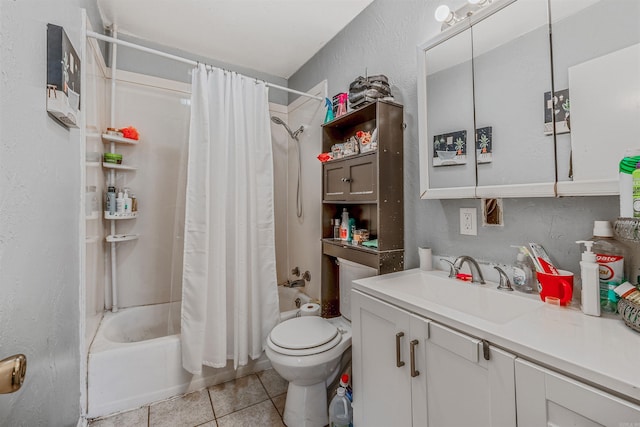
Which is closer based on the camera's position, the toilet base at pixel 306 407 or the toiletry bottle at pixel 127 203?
the toilet base at pixel 306 407

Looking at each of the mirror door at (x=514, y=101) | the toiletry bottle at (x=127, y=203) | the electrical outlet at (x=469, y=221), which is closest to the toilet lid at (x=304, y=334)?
the electrical outlet at (x=469, y=221)

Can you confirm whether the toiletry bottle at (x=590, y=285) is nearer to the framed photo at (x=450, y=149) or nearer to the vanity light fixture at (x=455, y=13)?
the framed photo at (x=450, y=149)

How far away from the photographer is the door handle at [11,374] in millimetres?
421

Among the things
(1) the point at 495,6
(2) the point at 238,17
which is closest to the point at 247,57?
(2) the point at 238,17

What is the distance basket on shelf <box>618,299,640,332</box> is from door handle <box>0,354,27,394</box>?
129 cm

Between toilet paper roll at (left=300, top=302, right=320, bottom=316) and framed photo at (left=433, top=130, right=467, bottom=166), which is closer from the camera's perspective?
framed photo at (left=433, top=130, right=467, bottom=166)

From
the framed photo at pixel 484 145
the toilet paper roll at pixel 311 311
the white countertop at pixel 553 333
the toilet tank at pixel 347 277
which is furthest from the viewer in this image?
the toilet paper roll at pixel 311 311

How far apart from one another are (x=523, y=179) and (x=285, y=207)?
208cm

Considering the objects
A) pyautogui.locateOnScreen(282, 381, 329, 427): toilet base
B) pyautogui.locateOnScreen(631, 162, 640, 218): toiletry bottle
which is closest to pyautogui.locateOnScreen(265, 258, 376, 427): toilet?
pyautogui.locateOnScreen(282, 381, 329, 427): toilet base

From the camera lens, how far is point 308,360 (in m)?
1.32

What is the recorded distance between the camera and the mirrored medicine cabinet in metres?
0.80

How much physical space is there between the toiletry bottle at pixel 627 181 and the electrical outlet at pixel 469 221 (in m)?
0.47

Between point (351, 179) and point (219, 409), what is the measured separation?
1.53 m

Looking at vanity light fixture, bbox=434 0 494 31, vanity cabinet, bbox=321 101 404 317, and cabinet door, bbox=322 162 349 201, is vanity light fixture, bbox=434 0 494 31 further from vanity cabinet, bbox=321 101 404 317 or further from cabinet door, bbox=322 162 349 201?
cabinet door, bbox=322 162 349 201
